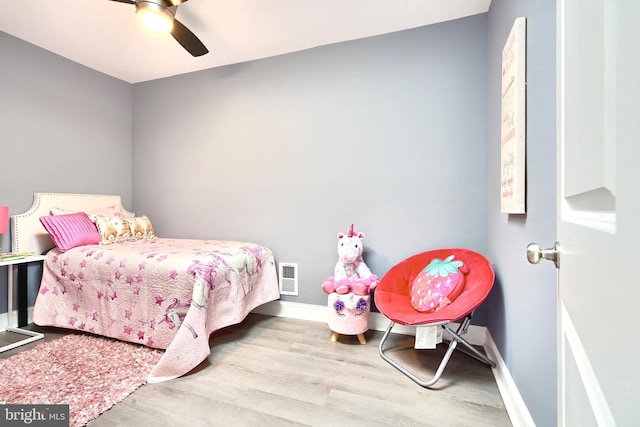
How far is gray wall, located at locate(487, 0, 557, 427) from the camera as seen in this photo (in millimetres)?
1011

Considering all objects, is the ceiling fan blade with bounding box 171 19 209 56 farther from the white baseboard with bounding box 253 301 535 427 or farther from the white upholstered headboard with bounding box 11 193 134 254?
the white baseboard with bounding box 253 301 535 427

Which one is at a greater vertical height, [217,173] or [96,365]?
[217,173]

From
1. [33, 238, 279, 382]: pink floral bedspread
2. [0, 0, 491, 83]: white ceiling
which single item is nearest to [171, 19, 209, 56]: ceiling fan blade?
[0, 0, 491, 83]: white ceiling

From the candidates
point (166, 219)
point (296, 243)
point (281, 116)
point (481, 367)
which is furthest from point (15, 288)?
point (481, 367)

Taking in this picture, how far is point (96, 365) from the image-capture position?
5.75 ft

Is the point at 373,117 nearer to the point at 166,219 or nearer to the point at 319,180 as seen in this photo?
the point at 319,180

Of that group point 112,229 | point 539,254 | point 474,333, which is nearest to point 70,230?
point 112,229

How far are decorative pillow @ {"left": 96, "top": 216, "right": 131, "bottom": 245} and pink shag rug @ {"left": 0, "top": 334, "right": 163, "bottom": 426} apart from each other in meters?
0.85

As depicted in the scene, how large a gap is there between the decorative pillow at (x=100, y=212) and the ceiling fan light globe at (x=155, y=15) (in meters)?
1.79

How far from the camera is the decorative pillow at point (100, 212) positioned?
2551mm

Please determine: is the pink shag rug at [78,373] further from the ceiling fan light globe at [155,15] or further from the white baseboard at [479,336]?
the ceiling fan light globe at [155,15]

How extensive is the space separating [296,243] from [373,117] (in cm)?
133

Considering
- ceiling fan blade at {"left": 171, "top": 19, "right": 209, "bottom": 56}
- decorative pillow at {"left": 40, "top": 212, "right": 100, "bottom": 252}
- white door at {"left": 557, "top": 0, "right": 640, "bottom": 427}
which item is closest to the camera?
white door at {"left": 557, "top": 0, "right": 640, "bottom": 427}

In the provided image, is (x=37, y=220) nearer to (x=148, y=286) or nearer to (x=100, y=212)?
(x=100, y=212)
